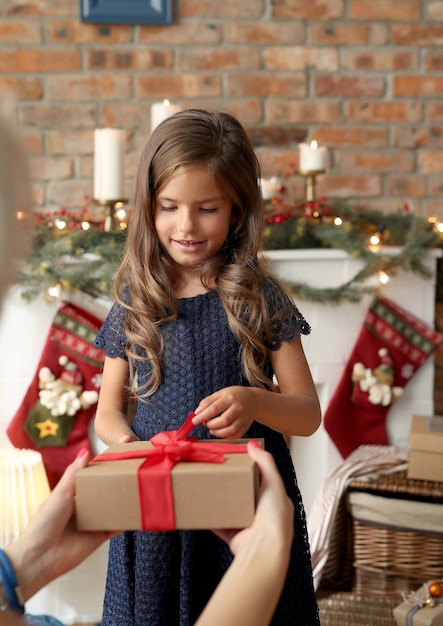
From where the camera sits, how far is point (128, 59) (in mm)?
3037

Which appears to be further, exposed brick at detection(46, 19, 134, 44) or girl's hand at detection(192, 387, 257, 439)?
exposed brick at detection(46, 19, 134, 44)

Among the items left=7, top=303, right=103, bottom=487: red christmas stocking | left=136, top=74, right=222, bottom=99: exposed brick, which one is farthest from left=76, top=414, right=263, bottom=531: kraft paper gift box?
left=136, top=74, right=222, bottom=99: exposed brick

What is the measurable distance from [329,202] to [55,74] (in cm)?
109

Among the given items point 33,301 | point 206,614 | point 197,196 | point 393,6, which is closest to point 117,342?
point 197,196

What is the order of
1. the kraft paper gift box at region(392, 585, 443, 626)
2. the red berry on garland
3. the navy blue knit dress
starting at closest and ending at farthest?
the navy blue knit dress, the kraft paper gift box at region(392, 585, 443, 626), the red berry on garland

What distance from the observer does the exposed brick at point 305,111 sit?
10.2 feet

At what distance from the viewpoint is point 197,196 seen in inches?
62.1

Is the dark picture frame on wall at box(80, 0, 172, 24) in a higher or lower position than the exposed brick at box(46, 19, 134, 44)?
higher

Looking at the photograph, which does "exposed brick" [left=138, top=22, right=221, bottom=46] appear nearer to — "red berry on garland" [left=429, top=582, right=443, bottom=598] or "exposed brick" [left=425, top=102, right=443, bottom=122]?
"exposed brick" [left=425, top=102, right=443, bottom=122]

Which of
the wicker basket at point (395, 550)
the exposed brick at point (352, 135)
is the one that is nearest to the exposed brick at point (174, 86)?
the exposed brick at point (352, 135)

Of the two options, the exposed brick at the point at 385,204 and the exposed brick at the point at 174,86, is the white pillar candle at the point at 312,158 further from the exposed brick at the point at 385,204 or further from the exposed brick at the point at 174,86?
the exposed brick at the point at 174,86

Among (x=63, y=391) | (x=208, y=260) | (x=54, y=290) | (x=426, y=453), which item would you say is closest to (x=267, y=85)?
(x=54, y=290)

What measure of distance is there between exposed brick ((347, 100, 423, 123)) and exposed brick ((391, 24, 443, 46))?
22 cm

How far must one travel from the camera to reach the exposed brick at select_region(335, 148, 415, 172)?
10.3ft
